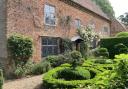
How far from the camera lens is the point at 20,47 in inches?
701

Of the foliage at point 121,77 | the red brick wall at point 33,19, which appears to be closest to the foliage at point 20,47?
the red brick wall at point 33,19

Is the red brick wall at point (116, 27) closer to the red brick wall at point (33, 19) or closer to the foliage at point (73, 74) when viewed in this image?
the red brick wall at point (33, 19)

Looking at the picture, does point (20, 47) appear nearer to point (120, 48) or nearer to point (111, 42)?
point (120, 48)

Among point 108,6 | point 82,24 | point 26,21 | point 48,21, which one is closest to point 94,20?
point 82,24

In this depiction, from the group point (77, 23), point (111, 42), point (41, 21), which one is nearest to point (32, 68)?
point (41, 21)

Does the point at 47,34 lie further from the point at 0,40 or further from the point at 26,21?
the point at 0,40

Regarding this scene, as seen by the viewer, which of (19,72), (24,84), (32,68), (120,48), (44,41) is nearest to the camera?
(24,84)

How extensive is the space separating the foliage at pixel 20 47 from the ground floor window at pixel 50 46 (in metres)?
3.07

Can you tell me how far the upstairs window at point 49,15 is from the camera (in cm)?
2200

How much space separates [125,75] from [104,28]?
36807 mm

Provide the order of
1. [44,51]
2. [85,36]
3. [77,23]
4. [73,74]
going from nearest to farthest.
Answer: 1. [73,74]
2. [44,51]
3. [85,36]
4. [77,23]

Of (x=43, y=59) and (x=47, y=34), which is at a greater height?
(x=47, y=34)

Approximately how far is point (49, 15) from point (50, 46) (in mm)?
2538

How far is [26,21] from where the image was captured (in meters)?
19.2
